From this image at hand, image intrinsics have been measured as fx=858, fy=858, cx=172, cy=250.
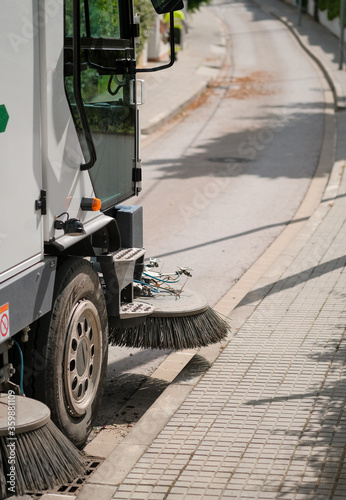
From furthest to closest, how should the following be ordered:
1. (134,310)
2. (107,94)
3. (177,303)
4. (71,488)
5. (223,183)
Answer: (223,183), (177,303), (134,310), (107,94), (71,488)

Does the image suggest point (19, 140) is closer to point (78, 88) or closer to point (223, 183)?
point (78, 88)

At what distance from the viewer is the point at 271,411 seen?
5406mm

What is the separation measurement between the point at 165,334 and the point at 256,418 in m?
1.18

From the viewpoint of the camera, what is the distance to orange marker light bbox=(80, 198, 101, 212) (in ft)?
16.7

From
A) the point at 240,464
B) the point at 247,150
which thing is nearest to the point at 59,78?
the point at 240,464

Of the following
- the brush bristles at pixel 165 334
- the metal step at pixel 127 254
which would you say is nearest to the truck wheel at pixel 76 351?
the metal step at pixel 127 254

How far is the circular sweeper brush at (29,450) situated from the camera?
13.6 feet

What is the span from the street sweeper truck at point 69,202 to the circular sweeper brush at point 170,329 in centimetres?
1

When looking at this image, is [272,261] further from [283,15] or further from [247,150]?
[283,15]

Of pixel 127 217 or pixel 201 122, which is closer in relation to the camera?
pixel 127 217

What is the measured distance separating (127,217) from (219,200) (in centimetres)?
736

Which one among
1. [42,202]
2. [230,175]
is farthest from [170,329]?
[230,175]

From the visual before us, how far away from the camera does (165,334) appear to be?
6.25m

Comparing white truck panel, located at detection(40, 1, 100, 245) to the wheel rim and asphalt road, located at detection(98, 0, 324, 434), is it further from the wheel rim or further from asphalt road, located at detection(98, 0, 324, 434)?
asphalt road, located at detection(98, 0, 324, 434)
